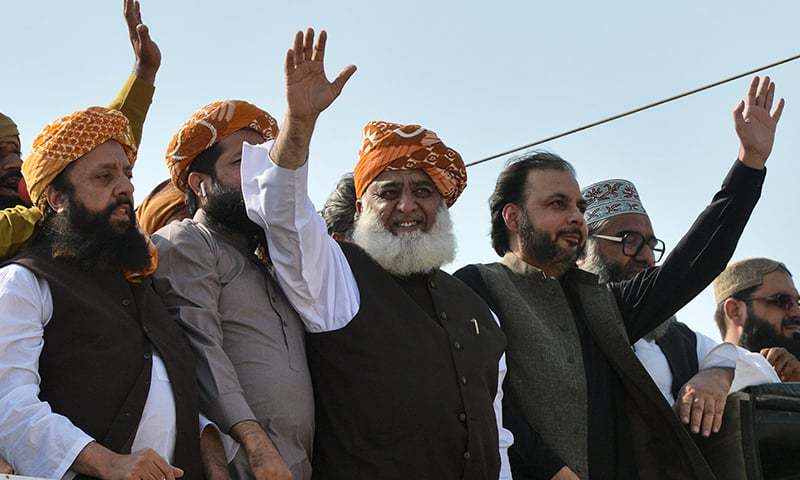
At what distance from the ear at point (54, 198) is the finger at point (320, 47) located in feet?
2.90

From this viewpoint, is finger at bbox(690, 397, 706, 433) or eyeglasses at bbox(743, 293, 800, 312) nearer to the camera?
finger at bbox(690, 397, 706, 433)

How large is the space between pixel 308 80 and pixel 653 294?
1.86m

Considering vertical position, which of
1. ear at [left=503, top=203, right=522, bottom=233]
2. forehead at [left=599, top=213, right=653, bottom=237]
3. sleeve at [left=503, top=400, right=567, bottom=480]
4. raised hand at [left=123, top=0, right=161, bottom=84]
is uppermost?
raised hand at [left=123, top=0, right=161, bottom=84]

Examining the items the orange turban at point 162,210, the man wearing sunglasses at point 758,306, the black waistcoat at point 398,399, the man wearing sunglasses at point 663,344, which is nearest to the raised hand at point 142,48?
the orange turban at point 162,210

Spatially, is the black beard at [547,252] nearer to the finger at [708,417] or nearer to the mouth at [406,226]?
the mouth at [406,226]

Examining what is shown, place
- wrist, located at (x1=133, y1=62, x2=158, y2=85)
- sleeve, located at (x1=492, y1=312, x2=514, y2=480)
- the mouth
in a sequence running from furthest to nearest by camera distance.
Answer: wrist, located at (x1=133, y1=62, x2=158, y2=85) → the mouth → sleeve, located at (x1=492, y1=312, x2=514, y2=480)

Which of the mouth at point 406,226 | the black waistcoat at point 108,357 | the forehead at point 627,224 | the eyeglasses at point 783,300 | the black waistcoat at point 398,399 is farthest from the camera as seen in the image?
the eyeglasses at point 783,300

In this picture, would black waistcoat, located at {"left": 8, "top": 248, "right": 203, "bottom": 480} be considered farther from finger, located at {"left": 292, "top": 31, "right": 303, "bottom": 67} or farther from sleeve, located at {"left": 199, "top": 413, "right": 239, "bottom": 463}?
finger, located at {"left": 292, "top": 31, "right": 303, "bottom": 67}

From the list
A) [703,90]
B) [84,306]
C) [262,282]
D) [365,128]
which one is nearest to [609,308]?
[365,128]

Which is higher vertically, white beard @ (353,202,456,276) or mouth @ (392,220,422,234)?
mouth @ (392,220,422,234)

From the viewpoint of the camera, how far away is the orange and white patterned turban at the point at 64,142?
4.19 m

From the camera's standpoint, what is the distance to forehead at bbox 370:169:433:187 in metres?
4.94

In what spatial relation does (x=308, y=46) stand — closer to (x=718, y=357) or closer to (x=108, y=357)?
(x=108, y=357)

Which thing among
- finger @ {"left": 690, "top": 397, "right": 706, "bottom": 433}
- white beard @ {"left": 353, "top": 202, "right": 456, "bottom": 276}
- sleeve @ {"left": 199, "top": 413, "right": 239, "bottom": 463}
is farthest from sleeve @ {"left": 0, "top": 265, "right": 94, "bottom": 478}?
finger @ {"left": 690, "top": 397, "right": 706, "bottom": 433}
